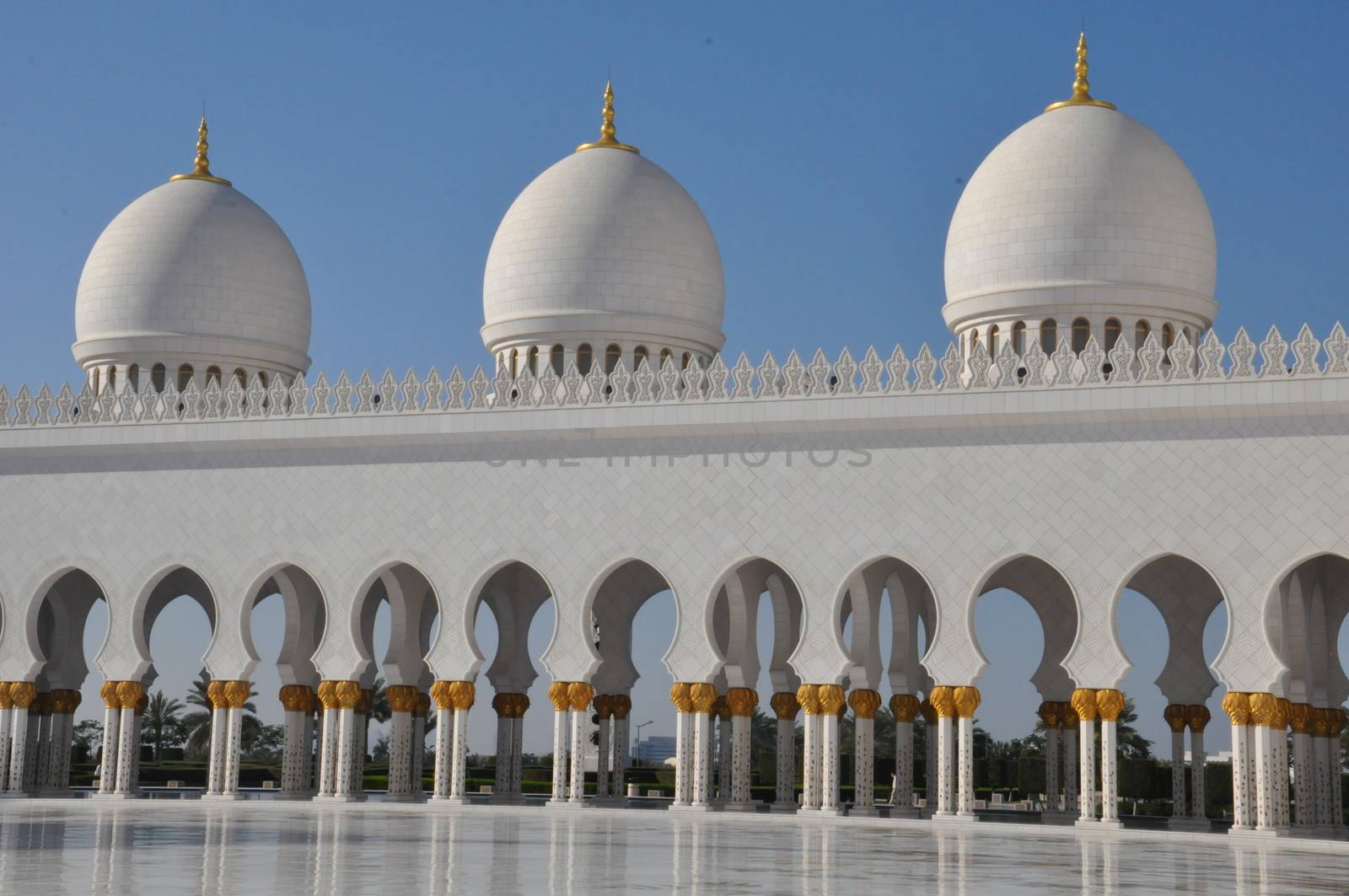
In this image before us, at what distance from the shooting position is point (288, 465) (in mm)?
18297

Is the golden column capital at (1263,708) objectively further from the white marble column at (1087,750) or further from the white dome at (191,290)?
the white dome at (191,290)

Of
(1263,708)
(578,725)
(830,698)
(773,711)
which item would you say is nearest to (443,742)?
(578,725)

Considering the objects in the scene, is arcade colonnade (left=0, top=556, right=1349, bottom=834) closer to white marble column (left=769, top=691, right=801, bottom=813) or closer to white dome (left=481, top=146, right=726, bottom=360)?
white marble column (left=769, top=691, right=801, bottom=813)

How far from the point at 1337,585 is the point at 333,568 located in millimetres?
10046

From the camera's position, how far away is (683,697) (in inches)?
653

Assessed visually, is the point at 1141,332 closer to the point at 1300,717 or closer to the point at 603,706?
the point at 1300,717

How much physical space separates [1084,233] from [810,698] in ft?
18.0

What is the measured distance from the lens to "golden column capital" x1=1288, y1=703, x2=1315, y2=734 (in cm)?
1625

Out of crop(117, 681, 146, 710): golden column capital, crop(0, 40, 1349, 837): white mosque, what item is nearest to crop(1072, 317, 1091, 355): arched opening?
crop(0, 40, 1349, 837): white mosque

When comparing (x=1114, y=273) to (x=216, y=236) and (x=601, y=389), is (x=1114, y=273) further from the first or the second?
(x=216, y=236)

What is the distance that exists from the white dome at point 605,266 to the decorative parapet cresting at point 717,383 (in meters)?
0.73

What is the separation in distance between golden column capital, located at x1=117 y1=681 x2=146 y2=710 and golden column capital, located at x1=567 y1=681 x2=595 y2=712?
4.69 metres

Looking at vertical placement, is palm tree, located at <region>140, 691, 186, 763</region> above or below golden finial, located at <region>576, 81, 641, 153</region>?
below

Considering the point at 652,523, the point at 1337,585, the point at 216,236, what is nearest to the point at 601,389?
the point at 652,523
